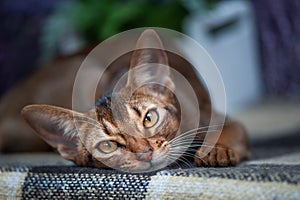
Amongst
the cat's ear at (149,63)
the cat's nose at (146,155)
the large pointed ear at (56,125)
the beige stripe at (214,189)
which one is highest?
the cat's ear at (149,63)

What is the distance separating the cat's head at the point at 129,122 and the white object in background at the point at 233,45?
1.50m

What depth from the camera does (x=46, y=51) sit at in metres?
3.24

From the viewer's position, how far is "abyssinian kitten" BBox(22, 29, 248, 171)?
1506 millimetres

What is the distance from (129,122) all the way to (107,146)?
99 mm

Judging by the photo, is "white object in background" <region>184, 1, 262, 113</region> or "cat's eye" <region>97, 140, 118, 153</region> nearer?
"cat's eye" <region>97, 140, 118, 153</region>

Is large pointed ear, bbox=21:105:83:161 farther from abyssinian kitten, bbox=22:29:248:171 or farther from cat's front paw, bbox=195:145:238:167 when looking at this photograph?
cat's front paw, bbox=195:145:238:167

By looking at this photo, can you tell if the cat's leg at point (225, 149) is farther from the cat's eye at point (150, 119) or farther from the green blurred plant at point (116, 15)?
the green blurred plant at point (116, 15)

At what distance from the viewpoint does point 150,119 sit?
5.11 feet

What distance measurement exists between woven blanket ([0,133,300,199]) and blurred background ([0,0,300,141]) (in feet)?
4.41

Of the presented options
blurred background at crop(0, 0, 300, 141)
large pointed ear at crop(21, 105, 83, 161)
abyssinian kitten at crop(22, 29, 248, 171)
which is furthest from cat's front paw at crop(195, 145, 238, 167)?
blurred background at crop(0, 0, 300, 141)

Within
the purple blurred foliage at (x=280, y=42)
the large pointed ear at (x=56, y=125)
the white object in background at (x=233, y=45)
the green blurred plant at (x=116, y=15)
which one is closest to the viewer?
the large pointed ear at (x=56, y=125)

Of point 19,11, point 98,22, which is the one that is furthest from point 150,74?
point 19,11

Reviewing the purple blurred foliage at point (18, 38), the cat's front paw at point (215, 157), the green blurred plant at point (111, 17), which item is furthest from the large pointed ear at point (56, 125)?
the purple blurred foliage at point (18, 38)

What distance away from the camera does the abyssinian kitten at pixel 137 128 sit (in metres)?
1.51
